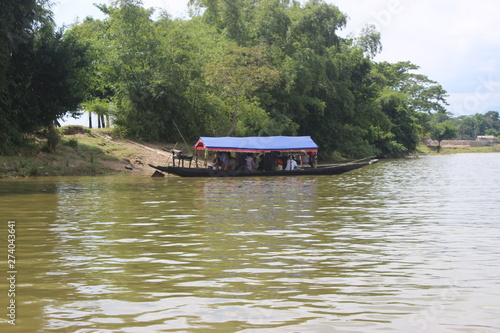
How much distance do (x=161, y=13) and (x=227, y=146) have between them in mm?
14227

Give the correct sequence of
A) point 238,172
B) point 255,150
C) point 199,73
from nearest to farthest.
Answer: point 238,172
point 255,150
point 199,73

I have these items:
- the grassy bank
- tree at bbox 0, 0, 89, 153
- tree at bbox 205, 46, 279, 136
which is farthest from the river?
the grassy bank

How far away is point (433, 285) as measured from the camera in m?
5.62

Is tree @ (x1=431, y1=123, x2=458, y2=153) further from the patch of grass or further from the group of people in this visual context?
the patch of grass

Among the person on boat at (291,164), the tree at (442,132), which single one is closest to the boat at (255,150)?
the person on boat at (291,164)

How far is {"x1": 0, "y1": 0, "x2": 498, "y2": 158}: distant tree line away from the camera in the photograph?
22.5m

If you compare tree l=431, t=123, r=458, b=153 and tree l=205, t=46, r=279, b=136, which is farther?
tree l=431, t=123, r=458, b=153

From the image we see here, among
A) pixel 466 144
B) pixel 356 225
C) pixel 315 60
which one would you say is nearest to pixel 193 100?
pixel 315 60

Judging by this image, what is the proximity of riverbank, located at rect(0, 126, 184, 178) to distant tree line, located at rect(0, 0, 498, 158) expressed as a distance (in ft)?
3.18

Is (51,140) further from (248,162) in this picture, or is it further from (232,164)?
(248,162)

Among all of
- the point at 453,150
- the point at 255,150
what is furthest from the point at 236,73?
the point at 453,150

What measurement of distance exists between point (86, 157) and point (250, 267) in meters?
20.0

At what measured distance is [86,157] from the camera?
81.9 feet

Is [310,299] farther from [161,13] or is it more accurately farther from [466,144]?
[466,144]
